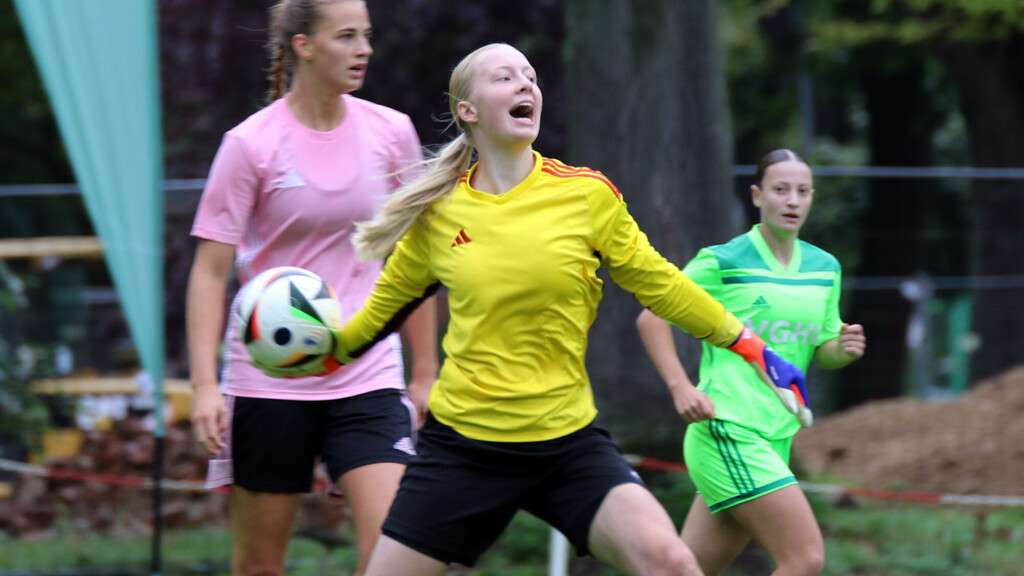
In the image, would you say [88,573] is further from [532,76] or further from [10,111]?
[10,111]

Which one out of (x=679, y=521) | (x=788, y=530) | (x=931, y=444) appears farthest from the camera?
(x=931, y=444)

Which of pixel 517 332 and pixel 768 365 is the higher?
pixel 517 332

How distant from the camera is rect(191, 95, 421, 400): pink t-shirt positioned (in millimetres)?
5055

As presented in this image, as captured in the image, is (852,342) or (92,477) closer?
(852,342)

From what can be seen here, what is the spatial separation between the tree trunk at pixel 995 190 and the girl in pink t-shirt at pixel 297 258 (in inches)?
239

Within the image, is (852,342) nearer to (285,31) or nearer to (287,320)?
(287,320)

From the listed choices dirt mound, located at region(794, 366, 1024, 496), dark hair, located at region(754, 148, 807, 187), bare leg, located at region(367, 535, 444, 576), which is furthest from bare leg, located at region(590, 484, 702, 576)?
dirt mound, located at region(794, 366, 1024, 496)

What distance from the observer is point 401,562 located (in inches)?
173

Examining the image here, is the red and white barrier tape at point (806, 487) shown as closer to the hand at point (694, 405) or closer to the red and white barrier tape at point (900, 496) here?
the red and white barrier tape at point (900, 496)

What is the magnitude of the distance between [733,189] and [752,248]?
328cm

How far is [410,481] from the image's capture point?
14.8ft

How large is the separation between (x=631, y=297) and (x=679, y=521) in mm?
1122

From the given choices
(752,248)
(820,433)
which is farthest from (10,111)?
(752,248)

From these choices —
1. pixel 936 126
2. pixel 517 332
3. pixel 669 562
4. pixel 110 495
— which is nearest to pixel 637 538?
pixel 669 562
